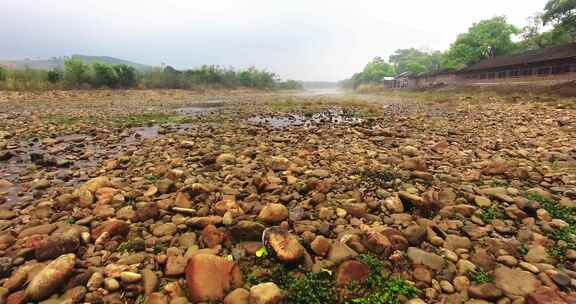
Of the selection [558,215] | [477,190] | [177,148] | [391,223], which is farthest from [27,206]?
[558,215]

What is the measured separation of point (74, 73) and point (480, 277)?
40.3 metres

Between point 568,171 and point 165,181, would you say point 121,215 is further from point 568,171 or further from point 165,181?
point 568,171

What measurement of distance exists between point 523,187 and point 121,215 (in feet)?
19.4

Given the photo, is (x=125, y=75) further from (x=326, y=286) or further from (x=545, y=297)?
(x=545, y=297)

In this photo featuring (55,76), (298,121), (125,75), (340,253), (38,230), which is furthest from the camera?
(125,75)

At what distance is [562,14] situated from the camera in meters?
28.5

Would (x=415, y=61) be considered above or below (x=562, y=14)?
above

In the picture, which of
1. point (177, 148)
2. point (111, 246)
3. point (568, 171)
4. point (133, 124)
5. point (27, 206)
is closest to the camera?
point (111, 246)

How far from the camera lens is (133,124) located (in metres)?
10.6

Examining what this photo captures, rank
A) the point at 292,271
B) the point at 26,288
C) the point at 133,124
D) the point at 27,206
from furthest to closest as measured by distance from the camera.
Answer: the point at 133,124 → the point at 27,206 → the point at 292,271 → the point at 26,288

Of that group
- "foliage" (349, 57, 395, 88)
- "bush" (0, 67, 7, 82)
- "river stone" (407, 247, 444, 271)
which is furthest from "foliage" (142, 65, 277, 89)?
"river stone" (407, 247, 444, 271)

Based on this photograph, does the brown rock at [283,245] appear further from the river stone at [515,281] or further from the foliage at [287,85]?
the foliage at [287,85]

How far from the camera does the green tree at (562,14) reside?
27250 millimetres

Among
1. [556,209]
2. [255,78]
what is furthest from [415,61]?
[556,209]
